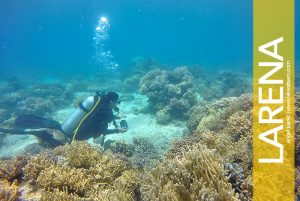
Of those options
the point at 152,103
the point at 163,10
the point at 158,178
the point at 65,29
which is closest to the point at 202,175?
the point at 158,178

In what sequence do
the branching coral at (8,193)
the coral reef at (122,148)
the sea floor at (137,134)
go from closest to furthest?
1. the branching coral at (8,193)
2. the coral reef at (122,148)
3. the sea floor at (137,134)

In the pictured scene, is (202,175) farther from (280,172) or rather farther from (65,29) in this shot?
(65,29)

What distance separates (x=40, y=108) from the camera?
1947 cm

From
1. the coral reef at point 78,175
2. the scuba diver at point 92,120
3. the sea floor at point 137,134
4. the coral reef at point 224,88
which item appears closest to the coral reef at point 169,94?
the sea floor at point 137,134

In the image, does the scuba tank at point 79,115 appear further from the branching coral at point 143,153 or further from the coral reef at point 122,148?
the branching coral at point 143,153

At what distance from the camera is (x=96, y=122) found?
9.85m

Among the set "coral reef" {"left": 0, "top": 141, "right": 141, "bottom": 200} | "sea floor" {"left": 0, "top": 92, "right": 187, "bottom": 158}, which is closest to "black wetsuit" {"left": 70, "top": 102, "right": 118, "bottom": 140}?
"sea floor" {"left": 0, "top": 92, "right": 187, "bottom": 158}

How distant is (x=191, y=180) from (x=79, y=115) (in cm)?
747

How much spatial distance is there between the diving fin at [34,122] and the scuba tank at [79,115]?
0.75 metres

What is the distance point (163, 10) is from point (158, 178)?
165 meters

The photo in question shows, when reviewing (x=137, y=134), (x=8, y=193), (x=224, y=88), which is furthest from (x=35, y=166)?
(x=224, y=88)

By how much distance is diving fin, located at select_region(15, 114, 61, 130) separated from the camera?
10961mm

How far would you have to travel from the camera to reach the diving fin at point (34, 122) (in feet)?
36.0

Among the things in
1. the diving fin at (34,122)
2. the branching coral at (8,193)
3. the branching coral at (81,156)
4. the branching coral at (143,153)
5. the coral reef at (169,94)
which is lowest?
the branching coral at (8,193)
